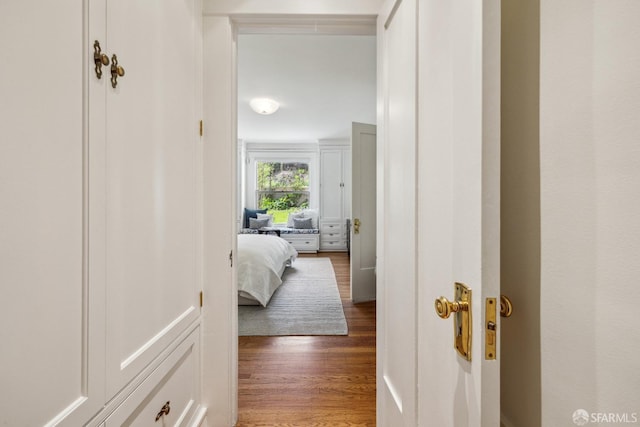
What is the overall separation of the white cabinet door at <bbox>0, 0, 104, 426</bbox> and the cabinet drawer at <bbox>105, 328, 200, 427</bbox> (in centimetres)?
18

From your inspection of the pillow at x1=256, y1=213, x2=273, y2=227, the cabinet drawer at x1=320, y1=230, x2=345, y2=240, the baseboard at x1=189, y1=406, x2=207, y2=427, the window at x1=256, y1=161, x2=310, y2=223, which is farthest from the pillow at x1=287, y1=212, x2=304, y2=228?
the baseboard at x1=189, y1=406, x2=207, y2=427

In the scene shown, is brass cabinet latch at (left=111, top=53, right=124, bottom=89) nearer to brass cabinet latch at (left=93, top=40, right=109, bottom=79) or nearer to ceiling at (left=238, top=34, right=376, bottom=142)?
brass cabinet latch at (left=93, top=40, right=109, bottom=79)

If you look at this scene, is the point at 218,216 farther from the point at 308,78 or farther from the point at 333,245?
the point at 333,245

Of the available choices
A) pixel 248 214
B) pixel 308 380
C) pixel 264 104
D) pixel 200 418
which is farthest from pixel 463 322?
pixel 248 214

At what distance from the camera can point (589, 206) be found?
0.51 meters

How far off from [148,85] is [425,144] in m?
0.93

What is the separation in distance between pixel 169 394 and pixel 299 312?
A: 7.13ft

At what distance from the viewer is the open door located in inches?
21.1

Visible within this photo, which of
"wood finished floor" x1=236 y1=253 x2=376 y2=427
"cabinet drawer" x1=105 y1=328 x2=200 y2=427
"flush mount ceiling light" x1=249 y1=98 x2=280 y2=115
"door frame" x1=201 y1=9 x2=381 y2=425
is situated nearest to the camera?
"cabinet drawer" x1=105 y1=328 x2=200 y2=427

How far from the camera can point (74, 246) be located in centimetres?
66

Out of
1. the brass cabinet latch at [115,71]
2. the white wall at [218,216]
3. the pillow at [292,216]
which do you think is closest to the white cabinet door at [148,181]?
the brass cabinet latch at [115,71]

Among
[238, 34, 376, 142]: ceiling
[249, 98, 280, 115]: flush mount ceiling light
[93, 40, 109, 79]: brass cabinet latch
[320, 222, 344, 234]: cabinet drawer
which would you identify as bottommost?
[320, 222, 344, 234]: cabinet drawer

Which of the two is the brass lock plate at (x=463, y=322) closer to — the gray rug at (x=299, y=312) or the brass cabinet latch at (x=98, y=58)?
the brass cabinet latch at (x=98, y=58)

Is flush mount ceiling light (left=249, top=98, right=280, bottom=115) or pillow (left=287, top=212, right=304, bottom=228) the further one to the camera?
pillow (left=287, top=212, right=304, bottom=228)
